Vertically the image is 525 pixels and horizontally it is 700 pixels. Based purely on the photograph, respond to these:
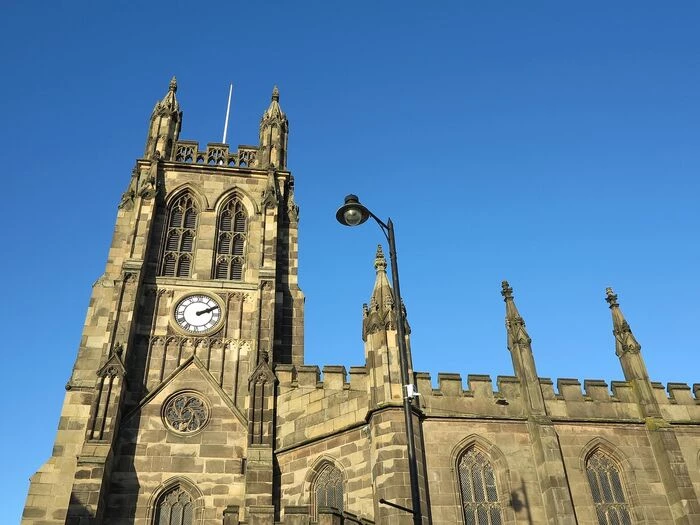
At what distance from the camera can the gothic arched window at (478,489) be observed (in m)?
17.1

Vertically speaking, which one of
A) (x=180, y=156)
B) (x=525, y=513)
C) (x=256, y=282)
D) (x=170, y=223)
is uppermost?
(x=180, y=156)

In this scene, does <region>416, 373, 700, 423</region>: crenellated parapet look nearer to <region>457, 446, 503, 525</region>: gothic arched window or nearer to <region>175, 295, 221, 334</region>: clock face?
<region>457, 446, 503, 525</region>: gothic arched window

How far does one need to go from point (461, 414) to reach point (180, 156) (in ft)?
61.6

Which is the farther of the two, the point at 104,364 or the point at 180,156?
the point at 180,156

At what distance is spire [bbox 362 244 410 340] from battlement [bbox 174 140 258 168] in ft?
43.6

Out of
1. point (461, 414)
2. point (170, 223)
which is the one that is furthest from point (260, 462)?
point (170, 223)

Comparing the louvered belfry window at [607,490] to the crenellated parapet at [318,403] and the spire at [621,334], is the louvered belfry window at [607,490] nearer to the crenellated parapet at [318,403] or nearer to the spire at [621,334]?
the spire at [621,334]

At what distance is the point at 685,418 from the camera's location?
19547 mm

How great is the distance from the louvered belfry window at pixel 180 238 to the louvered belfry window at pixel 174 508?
29.4 ft

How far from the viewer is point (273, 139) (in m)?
31.5

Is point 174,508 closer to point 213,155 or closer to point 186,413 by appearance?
point 186,413

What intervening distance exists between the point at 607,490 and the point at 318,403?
848cm

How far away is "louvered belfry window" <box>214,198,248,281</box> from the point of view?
2669 centimetres

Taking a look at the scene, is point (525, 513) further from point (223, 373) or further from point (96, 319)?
point (96, 319)
